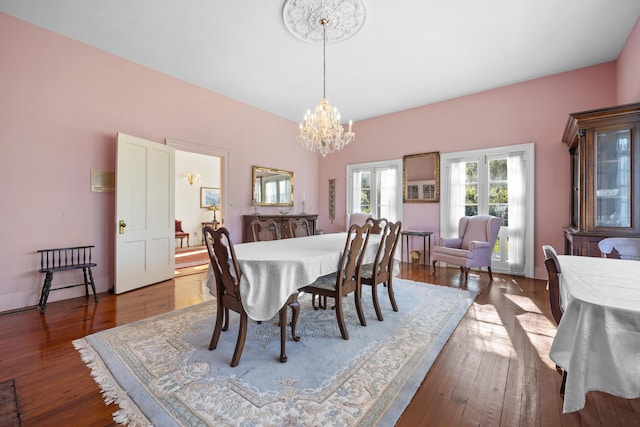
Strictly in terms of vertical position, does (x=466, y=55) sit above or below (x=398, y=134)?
above

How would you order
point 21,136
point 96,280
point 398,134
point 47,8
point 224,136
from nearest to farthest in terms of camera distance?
point 47,8
point 21,136
point 96,280
point 224,136
point 398,134

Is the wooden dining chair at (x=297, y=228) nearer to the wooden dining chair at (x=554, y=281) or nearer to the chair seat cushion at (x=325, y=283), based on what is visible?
the chair seat cushion at (x=325, y=283)

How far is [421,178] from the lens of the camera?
5.46m

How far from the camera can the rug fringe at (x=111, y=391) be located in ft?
4.67

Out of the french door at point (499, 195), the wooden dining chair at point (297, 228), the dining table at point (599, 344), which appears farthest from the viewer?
the french door at point (499, 195)

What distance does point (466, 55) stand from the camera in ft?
11.9

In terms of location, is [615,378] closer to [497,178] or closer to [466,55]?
[466,55]

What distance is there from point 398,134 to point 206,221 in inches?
248

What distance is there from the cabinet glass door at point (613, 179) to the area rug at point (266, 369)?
190 centimetres

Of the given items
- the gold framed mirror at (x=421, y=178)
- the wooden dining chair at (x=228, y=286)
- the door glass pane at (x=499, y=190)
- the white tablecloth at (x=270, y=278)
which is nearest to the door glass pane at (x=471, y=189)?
the door glass pane at (x=499, y=190)

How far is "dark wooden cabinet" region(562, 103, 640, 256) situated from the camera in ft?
8.86

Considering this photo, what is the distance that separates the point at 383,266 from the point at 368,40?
2.67 metres

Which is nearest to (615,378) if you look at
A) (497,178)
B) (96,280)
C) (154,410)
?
(154,410)

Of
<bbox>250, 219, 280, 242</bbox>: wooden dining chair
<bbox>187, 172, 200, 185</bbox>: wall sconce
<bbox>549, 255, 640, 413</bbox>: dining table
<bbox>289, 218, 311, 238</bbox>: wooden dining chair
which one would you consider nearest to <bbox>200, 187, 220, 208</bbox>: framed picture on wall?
<bbox>187, 172, 200, 185</bbox>: wall sconce
